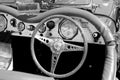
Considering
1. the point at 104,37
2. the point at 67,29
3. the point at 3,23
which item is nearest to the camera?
the point at 104,37

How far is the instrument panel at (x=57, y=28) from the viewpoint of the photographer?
7.90 ft

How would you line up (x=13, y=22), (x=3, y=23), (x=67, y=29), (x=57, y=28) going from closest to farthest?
(x=67, y=29)
(x=57, y=28)
(x=13, y=22)
(x=3, y=23)

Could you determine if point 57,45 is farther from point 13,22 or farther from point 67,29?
point 13,22

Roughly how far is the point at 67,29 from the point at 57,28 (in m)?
0.18

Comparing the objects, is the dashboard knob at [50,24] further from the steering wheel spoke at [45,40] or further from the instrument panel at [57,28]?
the steering wheel spoke at [45,40]

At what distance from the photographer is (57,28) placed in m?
A: 2.57

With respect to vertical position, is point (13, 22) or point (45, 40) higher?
point (13, 22)

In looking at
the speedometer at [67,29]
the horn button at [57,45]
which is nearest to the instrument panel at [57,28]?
the speedometer at [67,29]

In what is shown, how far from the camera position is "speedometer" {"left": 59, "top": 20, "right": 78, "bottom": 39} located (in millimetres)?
2393

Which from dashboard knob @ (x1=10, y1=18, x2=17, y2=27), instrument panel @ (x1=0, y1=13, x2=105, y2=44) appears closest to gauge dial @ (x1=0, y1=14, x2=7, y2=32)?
instrument panel @ (x1=0, y1=13, x2=105, y2=44)

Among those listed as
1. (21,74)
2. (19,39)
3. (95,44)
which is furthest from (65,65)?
(21,74)

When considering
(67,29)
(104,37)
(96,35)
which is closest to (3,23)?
(67,29)

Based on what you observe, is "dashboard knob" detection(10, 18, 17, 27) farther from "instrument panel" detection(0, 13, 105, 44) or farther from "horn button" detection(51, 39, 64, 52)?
"horn button" detection(51, 39, 64, 52)

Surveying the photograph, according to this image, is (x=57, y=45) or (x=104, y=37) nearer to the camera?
(x=104, y=37)
